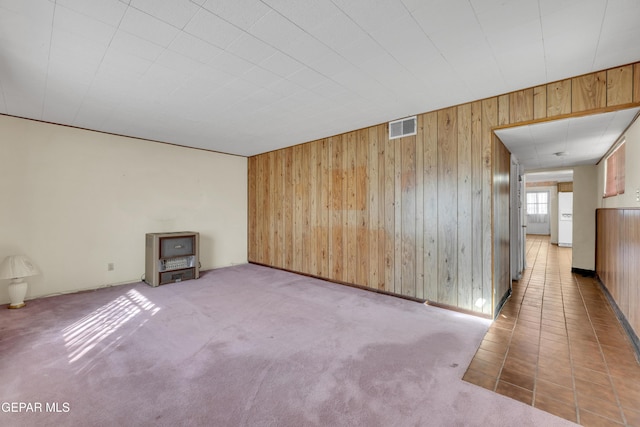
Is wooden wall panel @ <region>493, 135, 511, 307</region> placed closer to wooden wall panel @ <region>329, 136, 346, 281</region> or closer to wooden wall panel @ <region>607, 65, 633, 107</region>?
wooden wall panel @ <region>607, 65, 633, 107</region>

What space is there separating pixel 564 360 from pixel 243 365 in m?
2.59

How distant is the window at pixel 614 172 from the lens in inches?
124

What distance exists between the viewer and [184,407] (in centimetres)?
165

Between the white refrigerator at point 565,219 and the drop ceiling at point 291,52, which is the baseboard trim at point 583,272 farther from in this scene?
the white refrigerator at point 565,219

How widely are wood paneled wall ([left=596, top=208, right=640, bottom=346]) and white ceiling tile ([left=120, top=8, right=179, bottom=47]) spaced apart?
4.29 metres

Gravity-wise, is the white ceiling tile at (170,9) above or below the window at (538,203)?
above

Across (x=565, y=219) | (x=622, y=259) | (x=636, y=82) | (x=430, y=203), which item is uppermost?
(x=636, y=82)

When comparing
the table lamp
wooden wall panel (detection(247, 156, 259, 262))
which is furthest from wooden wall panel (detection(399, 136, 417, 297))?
the table lamp

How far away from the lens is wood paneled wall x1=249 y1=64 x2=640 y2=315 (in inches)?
110

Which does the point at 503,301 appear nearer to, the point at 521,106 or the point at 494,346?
the point at 494,346

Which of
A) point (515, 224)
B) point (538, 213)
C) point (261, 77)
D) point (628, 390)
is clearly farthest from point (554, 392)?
point (538, 213)

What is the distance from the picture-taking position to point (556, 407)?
5.44 feet

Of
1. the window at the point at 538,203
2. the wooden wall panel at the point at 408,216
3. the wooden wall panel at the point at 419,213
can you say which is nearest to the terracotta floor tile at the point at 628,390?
the wooden wall panel at the point at 419,213

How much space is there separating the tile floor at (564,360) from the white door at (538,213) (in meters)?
10.3
